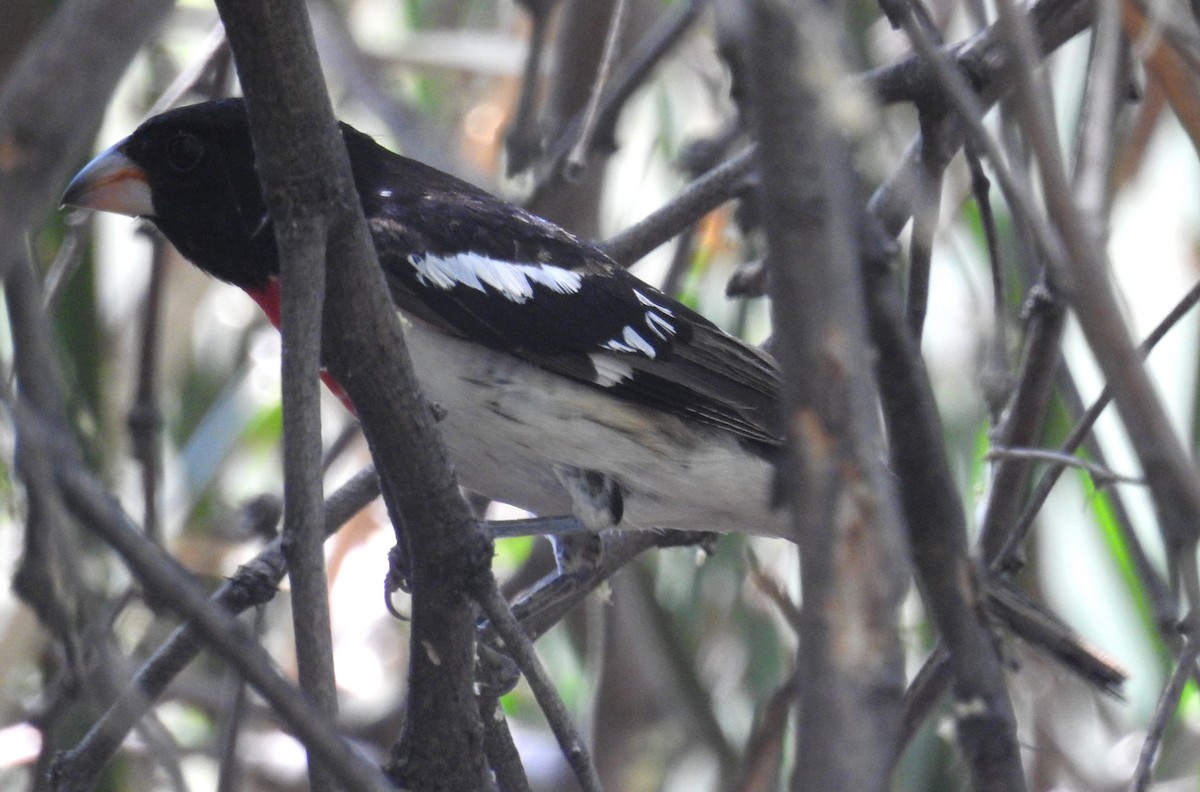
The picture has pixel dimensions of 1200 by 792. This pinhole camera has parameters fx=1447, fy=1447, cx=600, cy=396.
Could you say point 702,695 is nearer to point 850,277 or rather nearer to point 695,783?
point 695,783

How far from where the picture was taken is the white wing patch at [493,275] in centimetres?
204

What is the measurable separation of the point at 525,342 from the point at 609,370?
14cm

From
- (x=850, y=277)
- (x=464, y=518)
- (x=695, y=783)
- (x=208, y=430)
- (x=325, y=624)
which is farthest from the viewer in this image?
(x=208, y=430)

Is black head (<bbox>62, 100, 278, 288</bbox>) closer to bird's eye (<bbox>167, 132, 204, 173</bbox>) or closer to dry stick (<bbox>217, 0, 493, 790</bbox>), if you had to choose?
bird's eye (<bbox>167, 132, 204, 173</bbox>)

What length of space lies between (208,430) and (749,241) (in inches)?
56.3

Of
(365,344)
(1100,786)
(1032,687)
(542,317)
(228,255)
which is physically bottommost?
(1100,786)

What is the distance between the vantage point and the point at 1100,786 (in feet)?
7.67

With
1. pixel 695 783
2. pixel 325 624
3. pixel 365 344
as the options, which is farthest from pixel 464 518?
pixel 695 783

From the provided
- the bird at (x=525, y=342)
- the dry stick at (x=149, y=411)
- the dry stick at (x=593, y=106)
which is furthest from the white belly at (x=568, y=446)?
the dry stick at (x=149, y=411)

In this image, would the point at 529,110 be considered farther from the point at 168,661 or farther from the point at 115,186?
the point at 168,661

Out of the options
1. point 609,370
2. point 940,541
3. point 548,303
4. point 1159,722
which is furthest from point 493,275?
point 940,541

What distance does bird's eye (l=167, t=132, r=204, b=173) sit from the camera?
2109mm

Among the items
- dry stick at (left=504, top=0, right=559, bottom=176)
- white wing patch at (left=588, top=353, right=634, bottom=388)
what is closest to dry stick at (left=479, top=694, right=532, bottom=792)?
white wing patch at (left=588, top=353, right=634, bottom=388)

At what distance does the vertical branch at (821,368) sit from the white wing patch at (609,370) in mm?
1370
